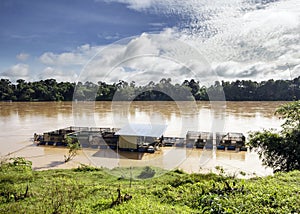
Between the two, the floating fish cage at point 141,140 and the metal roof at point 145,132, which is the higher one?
the metal roof at point 145,132

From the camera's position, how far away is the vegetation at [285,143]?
568 centimetres

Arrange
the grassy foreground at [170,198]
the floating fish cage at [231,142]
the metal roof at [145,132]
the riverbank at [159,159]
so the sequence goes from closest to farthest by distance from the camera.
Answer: the grassy foreground at [170,198]
the riverbank at [159,159]
the metal roof at [145,132]
the floating fish cage at [231,142]

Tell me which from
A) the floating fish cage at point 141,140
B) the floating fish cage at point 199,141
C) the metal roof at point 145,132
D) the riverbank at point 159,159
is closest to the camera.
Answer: the riverbank at point 159,159

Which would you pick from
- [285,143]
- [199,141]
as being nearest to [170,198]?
[285,143]

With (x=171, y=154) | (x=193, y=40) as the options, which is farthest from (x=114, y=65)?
(x=171, y=154)

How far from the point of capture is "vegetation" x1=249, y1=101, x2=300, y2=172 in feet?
18.6

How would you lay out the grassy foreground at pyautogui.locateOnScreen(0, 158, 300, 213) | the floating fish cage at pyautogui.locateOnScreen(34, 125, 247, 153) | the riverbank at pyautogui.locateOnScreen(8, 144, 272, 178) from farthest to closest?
the floating fish cage at pyautogui.locateOnScreen(34, 125, 247, 153) < the riverbank at pyautogui.locateOnScreen(8, 144, 272, 178) < the grassy foreground at pyautogui.locateOnScreen(0, 158, 300, 213)

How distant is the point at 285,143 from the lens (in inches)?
227

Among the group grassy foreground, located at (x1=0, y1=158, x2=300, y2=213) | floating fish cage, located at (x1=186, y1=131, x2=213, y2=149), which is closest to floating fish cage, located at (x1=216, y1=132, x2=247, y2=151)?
floating fish cage, located at (x1=186, y1=131, x2=213, y2=149)

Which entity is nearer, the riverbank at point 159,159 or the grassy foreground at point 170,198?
the grassy foreground at point 170,198

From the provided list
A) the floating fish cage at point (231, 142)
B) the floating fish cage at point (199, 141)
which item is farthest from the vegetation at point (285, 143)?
the floating fish cage at point (199, 141)

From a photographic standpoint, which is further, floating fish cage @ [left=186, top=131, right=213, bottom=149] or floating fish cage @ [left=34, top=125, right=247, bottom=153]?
floating fish cage @ [left=186, top=131, right=213, bottom=149]

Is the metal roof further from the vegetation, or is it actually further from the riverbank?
the vegetation

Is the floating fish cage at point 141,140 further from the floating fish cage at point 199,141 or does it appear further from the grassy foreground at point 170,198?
the grassy foreground at point 170,198
